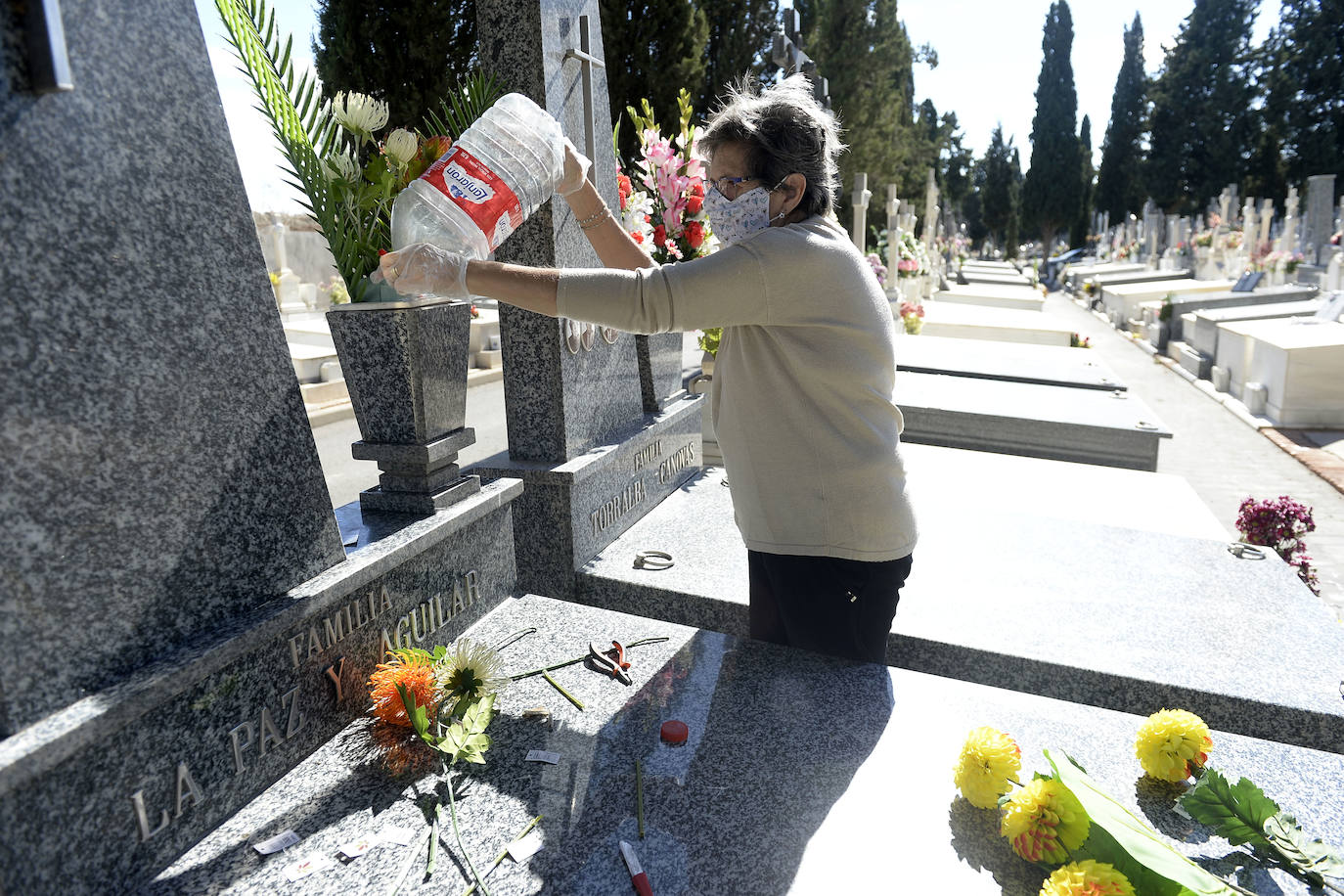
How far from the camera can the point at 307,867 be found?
1611 millimetres

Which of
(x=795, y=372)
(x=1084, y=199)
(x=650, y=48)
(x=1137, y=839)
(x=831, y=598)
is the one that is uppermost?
(x=650, y=48)

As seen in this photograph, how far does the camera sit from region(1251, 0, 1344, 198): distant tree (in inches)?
1467

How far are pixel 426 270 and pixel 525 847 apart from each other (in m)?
1.19

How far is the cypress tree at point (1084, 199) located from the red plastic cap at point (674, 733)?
2302 inches

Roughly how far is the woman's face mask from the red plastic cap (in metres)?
1.14

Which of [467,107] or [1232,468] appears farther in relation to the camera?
[1232,468]

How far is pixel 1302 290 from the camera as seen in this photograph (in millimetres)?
15703

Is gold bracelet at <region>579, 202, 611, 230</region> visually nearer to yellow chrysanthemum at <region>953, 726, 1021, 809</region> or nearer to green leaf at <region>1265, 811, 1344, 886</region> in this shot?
yellow chrysanthemum at <region>953, 726, 1021, 809</region>

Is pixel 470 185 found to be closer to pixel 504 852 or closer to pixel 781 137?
pixel 781 137

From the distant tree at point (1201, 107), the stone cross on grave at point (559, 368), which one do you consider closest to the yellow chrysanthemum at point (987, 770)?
the stone cross on grave at point (559, 368)

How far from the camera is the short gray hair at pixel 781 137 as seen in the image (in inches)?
81.0

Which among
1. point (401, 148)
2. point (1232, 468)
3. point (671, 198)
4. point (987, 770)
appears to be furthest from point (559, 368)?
point (1232, 468)

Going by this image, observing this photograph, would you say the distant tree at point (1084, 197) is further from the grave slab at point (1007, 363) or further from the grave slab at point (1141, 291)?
the grave slab at point (1007, 363)

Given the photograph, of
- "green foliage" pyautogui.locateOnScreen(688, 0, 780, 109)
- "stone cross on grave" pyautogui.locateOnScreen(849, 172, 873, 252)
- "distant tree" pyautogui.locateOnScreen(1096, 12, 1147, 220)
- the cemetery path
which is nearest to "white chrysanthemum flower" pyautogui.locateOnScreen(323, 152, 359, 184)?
the cemetery path
